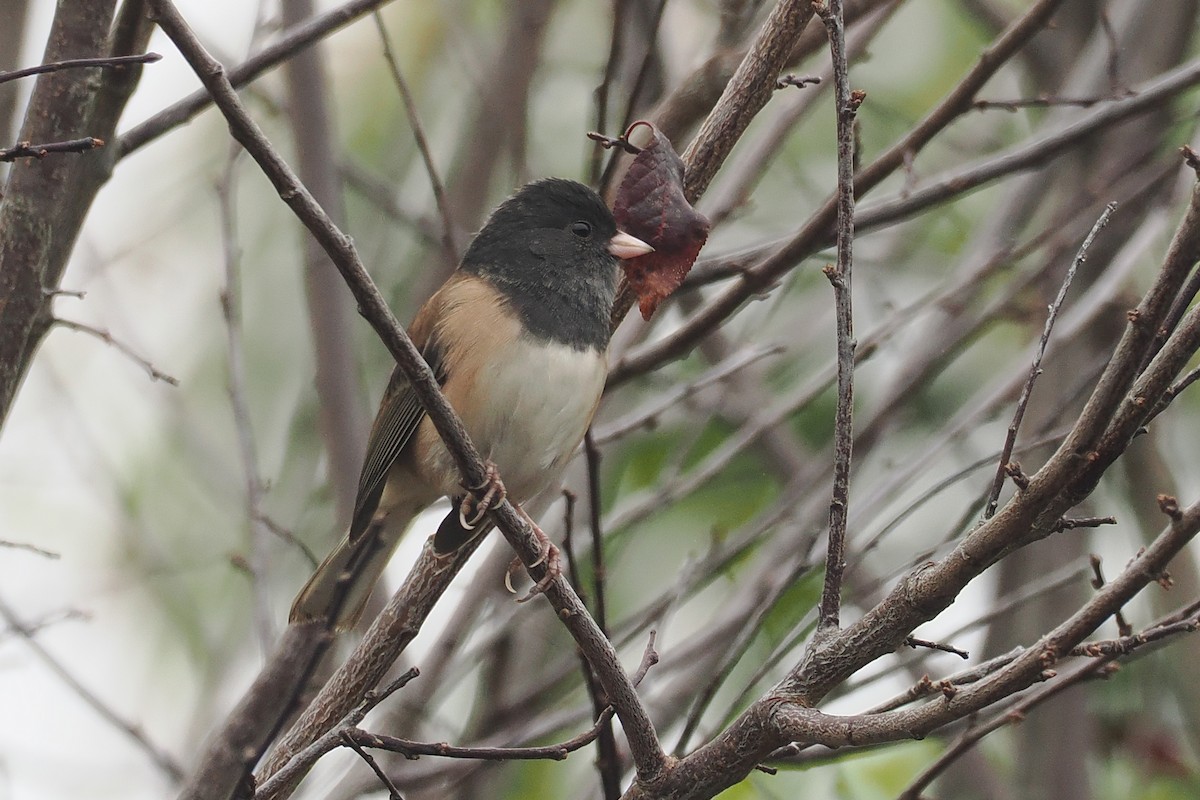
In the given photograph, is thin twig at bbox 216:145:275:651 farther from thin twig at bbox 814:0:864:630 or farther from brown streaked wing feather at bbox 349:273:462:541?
thin twig at bbox 814:0:864:630

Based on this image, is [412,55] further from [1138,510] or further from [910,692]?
[910,692]

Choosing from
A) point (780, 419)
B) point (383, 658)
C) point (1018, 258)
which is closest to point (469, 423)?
point (383, 658)

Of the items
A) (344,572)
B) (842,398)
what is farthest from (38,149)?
(344,572)

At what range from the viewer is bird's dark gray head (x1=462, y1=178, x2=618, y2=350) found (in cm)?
276

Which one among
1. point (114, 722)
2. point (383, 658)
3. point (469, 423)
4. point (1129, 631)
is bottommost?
point (1129, 631)

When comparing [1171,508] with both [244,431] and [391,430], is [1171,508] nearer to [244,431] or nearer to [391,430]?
[391,430]

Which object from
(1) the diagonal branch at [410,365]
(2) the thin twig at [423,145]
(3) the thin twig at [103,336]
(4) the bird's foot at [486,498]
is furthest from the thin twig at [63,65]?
(2) the thin twig at [423,145]

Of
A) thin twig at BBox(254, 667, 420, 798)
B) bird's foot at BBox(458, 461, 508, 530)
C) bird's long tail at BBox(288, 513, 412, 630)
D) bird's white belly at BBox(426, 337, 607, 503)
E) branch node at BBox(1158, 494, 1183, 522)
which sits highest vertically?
bird's white belly at BBox(426, 337, 607, 503)

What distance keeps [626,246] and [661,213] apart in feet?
1.04

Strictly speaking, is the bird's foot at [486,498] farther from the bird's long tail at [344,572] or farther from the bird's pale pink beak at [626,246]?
the bird's pale pink beak at [626,246]

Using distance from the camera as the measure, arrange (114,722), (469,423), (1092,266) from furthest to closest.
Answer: (1092,266), (114,722), (469,423)

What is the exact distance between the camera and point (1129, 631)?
1.69 metres

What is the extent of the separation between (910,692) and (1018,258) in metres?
2.12

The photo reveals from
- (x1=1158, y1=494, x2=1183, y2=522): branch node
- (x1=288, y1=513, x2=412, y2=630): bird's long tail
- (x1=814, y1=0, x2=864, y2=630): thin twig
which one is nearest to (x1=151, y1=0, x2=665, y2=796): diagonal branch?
(x1=814, y1=0, x2=864, y2=630): thin twig
